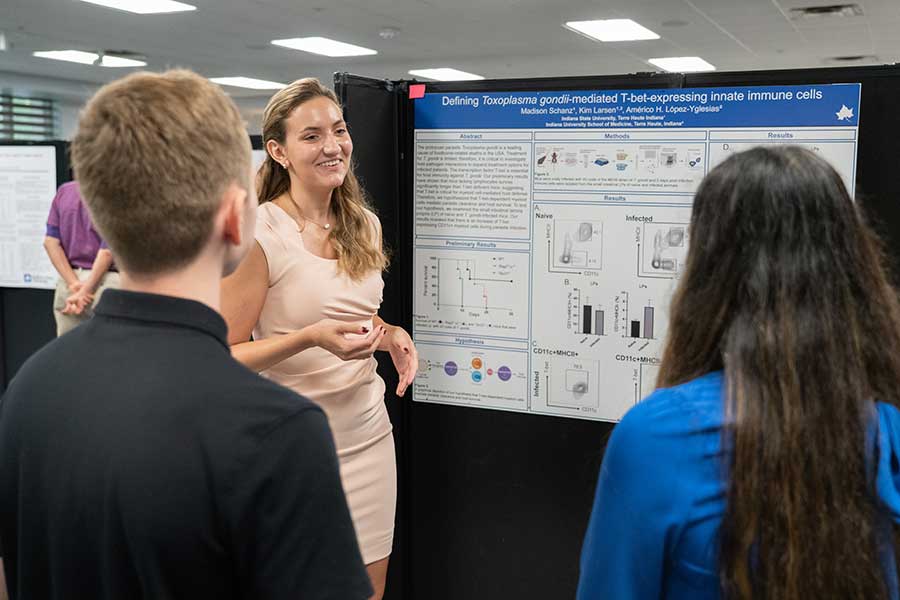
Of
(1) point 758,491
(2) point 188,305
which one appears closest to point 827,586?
(1) point 758,491

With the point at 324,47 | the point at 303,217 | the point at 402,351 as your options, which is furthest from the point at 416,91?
the point at 324,47

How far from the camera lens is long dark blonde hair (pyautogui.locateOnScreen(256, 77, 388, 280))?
1.91m

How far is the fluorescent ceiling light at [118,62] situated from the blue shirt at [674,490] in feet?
36.2

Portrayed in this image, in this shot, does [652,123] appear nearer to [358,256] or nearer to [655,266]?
[655,266]

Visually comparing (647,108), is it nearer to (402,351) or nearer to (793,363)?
(402,351)

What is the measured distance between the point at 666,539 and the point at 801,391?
0.21m

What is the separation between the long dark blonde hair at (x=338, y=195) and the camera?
6.27 ft

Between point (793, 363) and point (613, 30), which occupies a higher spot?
point (613, 30)

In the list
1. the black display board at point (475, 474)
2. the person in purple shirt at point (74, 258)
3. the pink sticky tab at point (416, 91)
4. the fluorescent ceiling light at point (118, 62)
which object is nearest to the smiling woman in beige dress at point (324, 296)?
the black display board at point (475, 474)

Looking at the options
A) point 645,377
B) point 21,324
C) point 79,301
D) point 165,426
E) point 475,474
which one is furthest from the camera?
point 21,324

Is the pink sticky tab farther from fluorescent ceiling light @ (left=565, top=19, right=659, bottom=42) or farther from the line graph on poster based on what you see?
fluorescent ceiling light @ (left=565, top=19, right=659, bottom=42)

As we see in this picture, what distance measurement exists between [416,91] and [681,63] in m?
9.21

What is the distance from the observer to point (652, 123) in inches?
79.9

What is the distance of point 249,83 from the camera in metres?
13.4
